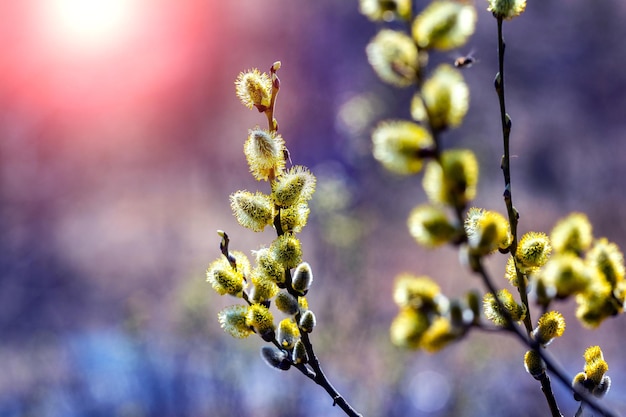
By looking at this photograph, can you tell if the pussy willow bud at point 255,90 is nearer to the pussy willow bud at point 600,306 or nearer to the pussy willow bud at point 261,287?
the pussy willow bud at point 261,287

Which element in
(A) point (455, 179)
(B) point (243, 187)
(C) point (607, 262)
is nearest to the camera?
(A) point (455, 179)

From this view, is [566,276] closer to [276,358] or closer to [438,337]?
[438,337]

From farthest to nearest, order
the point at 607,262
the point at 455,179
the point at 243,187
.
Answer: the point at 243,187 → the point at 607,262 → the point at 455,179

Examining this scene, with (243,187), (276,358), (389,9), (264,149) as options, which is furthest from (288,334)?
(243,187)

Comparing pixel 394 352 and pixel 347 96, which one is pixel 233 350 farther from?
pixel 347 96

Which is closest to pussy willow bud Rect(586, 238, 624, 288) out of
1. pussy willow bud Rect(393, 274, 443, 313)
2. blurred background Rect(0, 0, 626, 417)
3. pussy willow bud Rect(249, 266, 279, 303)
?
pussy willow bud Rect(393, 274, 443, 313)
